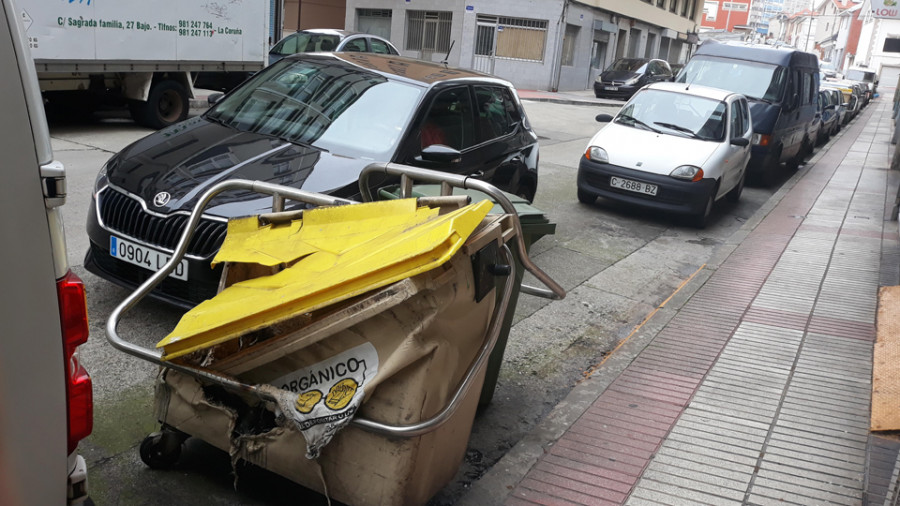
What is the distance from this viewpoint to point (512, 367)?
505 centimetres

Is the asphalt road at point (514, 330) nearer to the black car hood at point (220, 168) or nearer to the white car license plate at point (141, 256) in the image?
the white car license plate at point (141, 256)

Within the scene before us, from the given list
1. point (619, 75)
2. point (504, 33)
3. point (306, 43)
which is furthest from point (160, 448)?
point (504, 33)

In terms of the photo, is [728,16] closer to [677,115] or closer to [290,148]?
[677,115]

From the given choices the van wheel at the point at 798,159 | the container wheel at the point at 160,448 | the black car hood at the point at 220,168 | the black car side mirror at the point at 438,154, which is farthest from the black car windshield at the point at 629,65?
the container wheel at the point at 160,448

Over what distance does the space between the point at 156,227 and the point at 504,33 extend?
2808 cm

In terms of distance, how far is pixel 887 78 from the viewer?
77250 millimetres

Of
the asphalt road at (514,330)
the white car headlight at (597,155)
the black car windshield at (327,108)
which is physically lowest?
the asphalt road at (514,330)

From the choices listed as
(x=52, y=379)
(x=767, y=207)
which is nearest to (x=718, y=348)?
(x=52, y=379)

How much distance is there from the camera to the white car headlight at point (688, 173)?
30.8ft

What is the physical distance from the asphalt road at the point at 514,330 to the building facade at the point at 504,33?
66.3 feet

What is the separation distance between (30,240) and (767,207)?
1066 cm

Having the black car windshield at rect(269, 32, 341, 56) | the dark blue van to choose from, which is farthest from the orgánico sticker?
the black car windshield at rect(269, 32, 341, 56)

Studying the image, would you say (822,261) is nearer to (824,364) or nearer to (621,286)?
(621,286)

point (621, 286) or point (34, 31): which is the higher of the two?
point (34, 31)
